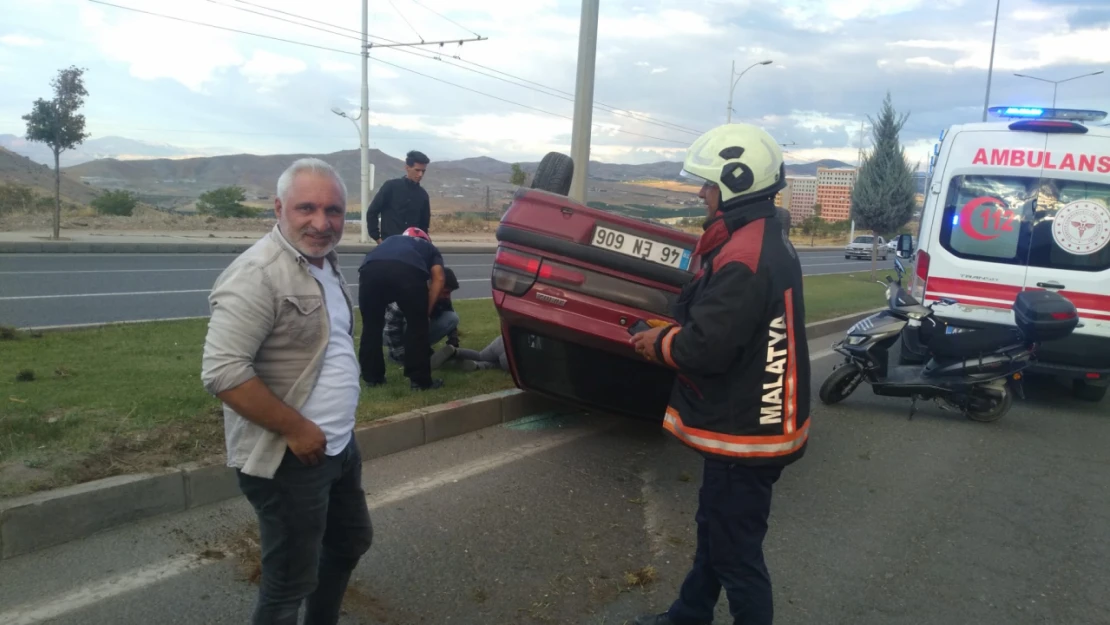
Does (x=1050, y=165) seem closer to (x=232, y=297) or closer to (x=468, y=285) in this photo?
(x=232, y=297)

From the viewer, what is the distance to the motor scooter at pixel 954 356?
273 inches

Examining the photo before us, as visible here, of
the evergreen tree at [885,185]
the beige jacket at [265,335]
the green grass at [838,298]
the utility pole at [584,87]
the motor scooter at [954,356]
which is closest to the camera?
the beige jacket at [265,335]

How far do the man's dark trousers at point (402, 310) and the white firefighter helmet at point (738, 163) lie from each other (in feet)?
10.7

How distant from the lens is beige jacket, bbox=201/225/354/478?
2.28 meters

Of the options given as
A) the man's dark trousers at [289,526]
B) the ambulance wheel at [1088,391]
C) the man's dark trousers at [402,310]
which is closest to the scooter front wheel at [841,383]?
the ambulance wheel at [1088,391]

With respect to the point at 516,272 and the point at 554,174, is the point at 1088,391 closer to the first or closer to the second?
the point at 554,174

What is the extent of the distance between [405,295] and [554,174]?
135 cm

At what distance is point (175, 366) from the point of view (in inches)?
253

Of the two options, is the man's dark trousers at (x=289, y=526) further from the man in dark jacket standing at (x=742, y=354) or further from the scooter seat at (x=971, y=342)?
the scooter seat at (x=971, y=342)

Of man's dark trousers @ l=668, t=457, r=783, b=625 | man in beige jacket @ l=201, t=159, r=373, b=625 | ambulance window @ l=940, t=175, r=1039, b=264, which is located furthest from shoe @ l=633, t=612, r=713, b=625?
ambulance window @ l=940, t=175, r=1039, b=264

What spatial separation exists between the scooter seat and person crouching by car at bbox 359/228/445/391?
438 centimetres

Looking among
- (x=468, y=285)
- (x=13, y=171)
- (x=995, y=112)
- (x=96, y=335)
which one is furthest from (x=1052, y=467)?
(x=13, y=171)

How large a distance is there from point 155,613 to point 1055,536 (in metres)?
4.58

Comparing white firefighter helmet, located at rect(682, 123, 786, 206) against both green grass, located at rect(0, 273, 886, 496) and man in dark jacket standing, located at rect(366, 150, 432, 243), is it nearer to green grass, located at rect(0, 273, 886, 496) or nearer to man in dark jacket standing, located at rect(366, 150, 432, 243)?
green grass, located at rect(0, 273, 886, 496)
